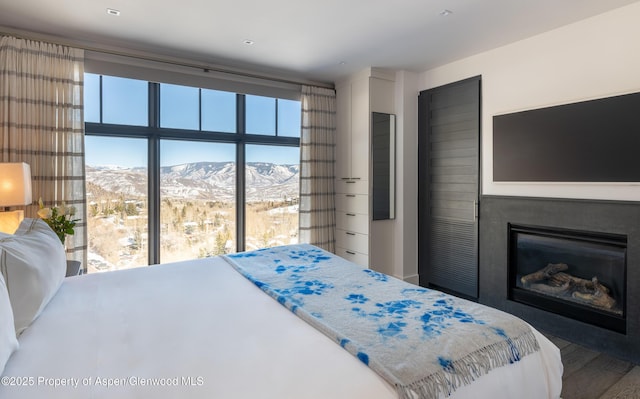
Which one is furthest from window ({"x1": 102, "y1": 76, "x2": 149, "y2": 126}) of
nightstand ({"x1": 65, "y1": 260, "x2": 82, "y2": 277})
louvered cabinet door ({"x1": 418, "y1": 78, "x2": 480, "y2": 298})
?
louvered cabinet door ({"x1": 418, "y1": 78, "x2": 480, "y2": 298})

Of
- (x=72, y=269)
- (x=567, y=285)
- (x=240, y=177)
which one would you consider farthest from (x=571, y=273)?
(x=72, y=269)

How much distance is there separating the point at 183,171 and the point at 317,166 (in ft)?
5.04

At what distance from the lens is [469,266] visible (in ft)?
11.6

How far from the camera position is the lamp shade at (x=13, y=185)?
90.5 inches

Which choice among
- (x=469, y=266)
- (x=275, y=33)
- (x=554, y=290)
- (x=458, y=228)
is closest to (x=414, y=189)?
(x=458, y=228)

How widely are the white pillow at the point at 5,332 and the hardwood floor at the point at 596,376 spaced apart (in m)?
2.66

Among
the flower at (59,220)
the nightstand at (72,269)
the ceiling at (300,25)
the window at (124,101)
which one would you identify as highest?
the ceiling at (300,25)

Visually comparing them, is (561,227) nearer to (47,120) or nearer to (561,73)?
(561,73)

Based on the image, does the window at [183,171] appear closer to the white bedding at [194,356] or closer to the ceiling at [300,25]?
the ceiling at [300,25]

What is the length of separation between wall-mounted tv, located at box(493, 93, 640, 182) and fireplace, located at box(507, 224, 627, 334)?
456 millimetres

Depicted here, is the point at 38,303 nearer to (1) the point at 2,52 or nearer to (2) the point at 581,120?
(1) the point at 2,52

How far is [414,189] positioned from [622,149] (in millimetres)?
1936

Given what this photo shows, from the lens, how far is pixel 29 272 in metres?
1.38

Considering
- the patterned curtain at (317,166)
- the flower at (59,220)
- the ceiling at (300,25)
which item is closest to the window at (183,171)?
the patterned curtain at (317,166)
